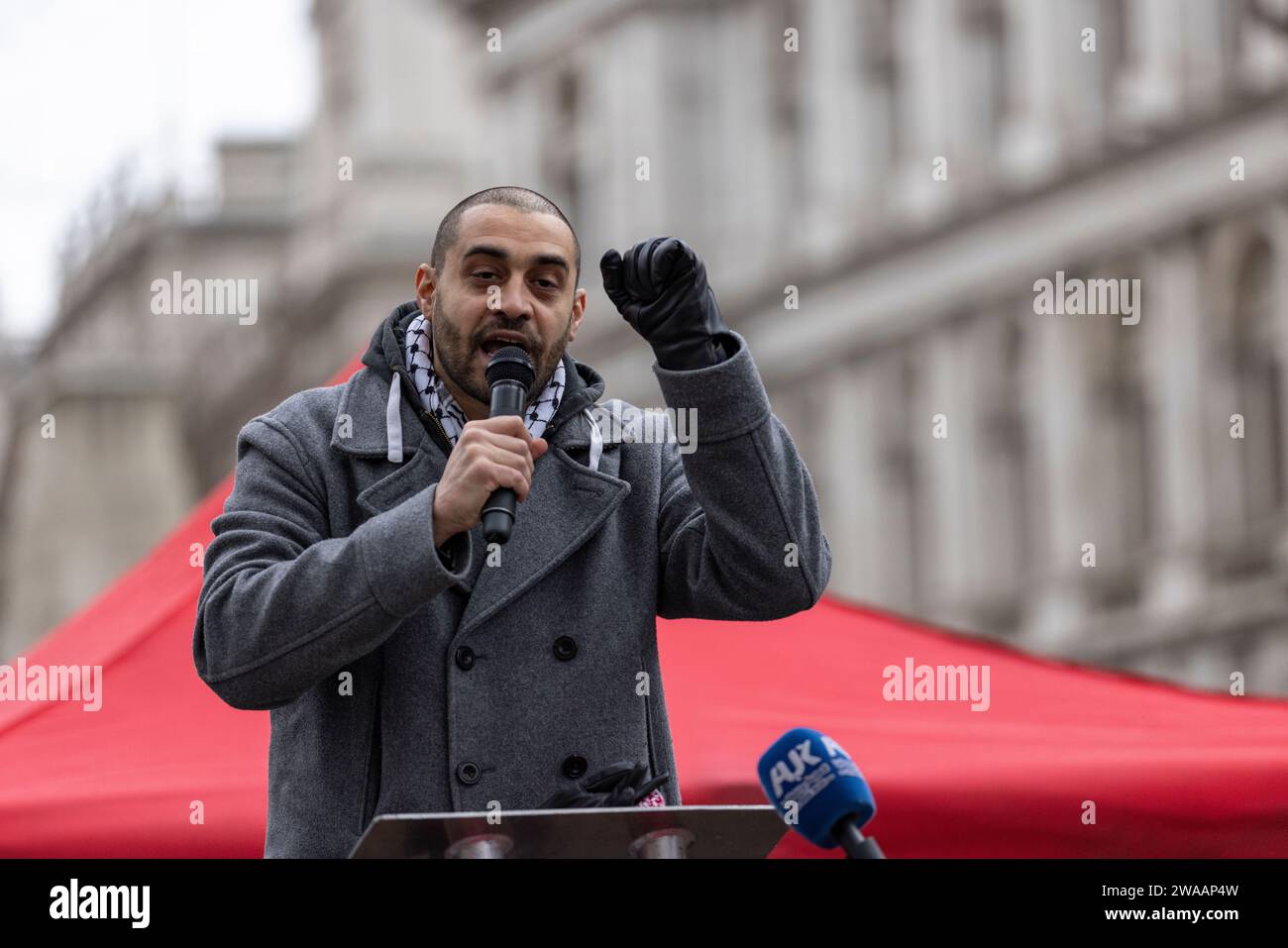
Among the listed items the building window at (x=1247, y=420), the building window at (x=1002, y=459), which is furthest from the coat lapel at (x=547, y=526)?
the building window at (x=1002, y=459)

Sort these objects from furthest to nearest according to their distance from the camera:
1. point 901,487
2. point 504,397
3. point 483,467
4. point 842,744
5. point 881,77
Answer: point 881,77, point 901,487, point 842,744, point 504,397, point 483,467

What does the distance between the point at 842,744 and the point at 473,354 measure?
2719 millimetres

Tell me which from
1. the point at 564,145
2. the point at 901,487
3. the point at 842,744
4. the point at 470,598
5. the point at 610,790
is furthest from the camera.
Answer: the point at 564,145

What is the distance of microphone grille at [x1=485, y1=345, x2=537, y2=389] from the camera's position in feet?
14.3

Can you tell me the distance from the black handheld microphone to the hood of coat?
0.71ft

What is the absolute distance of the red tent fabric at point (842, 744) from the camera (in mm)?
6680

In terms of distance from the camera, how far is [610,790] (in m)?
4.42

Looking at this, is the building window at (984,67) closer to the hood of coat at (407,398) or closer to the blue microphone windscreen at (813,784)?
the hood of coat at (407,398)

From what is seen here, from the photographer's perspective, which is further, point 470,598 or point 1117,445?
point 1117,445

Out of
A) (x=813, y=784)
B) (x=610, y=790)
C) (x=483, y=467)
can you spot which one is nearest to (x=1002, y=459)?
(x=610, y=790)

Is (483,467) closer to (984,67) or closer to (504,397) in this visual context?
(504,397)

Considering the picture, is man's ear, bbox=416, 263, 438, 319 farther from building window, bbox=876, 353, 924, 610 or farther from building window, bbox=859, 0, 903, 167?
building window, bbox=859, 0, 903, 167

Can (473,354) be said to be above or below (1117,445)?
below

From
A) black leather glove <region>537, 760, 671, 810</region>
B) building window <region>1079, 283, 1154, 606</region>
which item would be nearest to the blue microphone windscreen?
black leather glove <region>537, 760, 671, 810</region>
